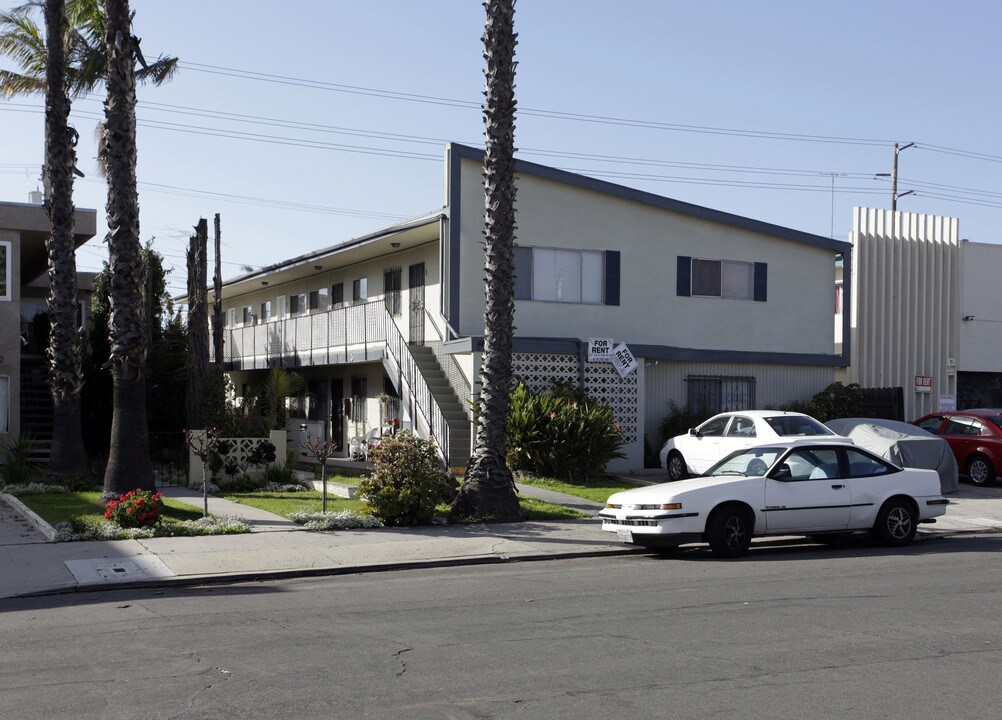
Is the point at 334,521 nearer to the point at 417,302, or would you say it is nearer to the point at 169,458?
the point at 169,458

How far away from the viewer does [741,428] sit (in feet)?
68.9

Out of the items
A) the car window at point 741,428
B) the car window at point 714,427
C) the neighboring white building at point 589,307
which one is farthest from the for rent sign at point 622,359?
the car window at point 741,428

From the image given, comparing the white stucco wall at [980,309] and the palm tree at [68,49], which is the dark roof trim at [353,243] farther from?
the white stucco wall at [980,309]

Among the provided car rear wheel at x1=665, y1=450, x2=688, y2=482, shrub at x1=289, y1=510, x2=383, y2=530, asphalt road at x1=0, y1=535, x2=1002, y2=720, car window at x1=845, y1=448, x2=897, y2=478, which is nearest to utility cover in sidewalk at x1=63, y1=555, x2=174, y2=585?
asphalt road at x1=0, y1=535, x2=1002, y2=720

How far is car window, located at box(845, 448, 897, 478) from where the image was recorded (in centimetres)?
1405

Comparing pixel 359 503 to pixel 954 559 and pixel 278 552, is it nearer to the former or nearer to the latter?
pixel 278 552

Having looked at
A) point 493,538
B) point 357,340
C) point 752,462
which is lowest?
point 493,538

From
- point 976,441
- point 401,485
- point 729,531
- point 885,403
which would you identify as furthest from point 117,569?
point 885,403

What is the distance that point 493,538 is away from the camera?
1467 cm

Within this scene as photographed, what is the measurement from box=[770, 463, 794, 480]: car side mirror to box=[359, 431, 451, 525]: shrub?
501cm

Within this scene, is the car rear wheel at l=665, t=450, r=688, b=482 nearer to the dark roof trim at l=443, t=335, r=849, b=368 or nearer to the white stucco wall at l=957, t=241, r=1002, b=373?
the dark roof trim at l=443, t=335, r=849, b=368

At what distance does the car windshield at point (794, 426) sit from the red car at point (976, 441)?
4001 mm

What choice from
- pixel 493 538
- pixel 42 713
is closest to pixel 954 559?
pixel 493 538

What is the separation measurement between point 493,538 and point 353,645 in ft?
21.6
